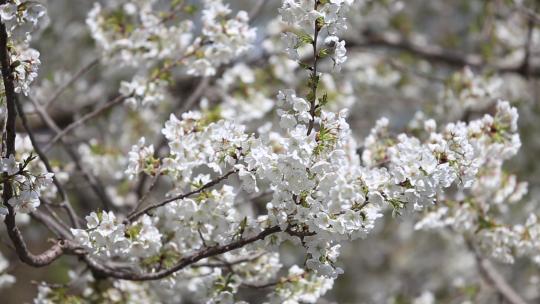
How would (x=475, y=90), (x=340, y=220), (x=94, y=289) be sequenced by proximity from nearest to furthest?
(x=340, y=220) → (x=94, y=289) → (x=475, y=90)

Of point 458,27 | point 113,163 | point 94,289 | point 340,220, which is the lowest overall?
point 340,220

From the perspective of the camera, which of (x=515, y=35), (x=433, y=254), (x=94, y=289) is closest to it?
(x=94, y=289)

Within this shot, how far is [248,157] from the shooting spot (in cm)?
237

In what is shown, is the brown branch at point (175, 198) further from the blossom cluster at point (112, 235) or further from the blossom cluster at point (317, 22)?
the blossom cluster at point (317, 22)

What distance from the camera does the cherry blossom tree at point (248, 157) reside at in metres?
2.34

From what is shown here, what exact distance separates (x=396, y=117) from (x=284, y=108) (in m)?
5.31

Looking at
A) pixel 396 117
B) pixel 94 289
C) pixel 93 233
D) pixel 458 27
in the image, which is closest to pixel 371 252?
pixel 396 117

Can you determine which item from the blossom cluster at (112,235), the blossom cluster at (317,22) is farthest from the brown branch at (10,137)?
the blossom cluster at (317,22)

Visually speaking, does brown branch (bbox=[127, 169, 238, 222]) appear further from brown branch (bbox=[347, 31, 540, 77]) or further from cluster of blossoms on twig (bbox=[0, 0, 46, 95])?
brown branch (bbox=[347, 31, 540, 77])

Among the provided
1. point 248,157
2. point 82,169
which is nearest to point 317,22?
point 248,157

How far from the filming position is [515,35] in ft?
19.9

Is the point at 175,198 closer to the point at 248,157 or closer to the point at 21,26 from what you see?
the point at 248,157

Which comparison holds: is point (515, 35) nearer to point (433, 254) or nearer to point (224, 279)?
point (433, 254)

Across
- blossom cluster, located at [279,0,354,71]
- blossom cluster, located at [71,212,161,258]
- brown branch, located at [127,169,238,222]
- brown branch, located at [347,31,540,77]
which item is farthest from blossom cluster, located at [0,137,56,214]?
brown branch, located at [347,31,540,77]
